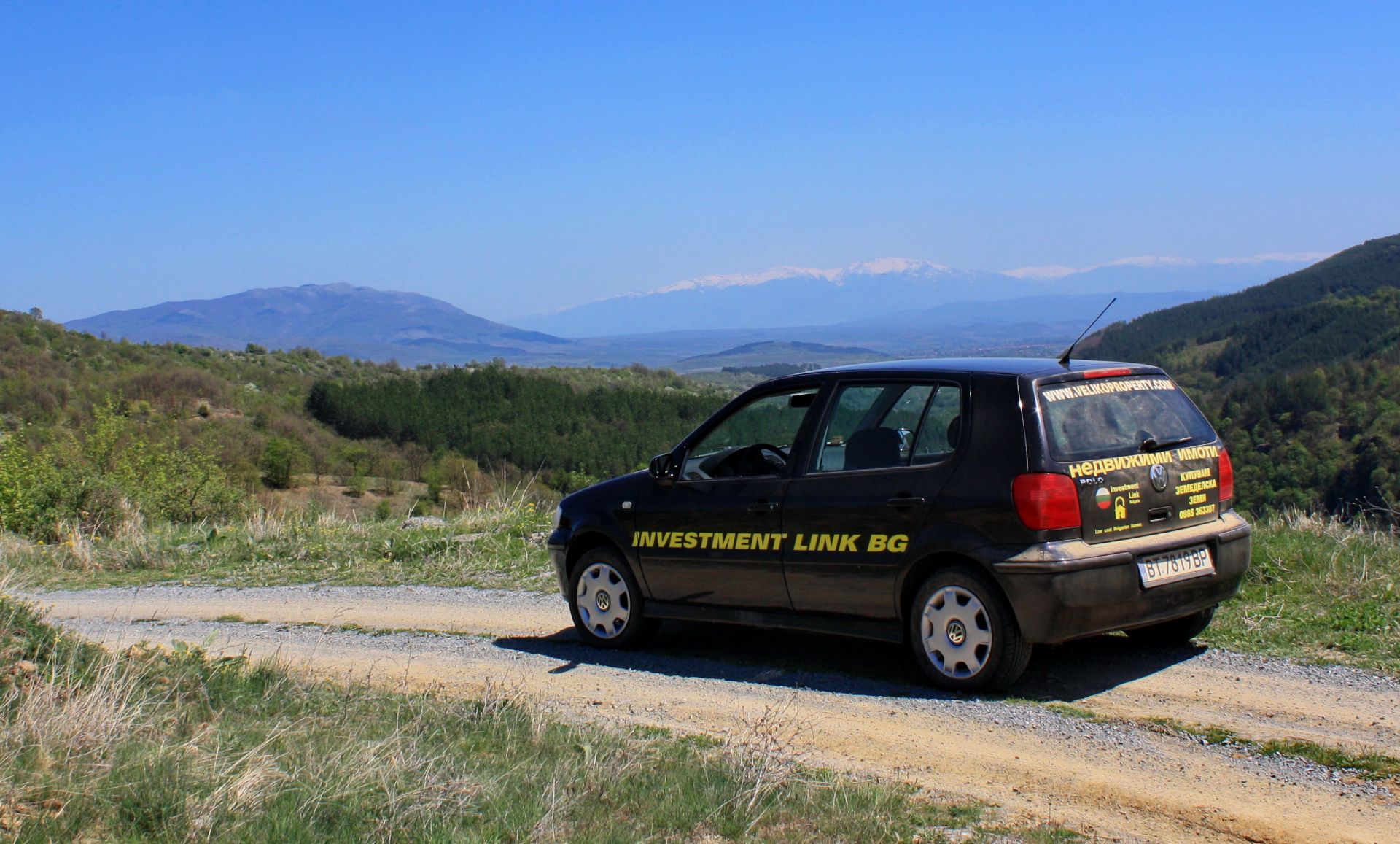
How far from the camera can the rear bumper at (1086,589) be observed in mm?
5262

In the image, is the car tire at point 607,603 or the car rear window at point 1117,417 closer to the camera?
the car rear window at point 1117,417

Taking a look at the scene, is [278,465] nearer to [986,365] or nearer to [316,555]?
[316,555]

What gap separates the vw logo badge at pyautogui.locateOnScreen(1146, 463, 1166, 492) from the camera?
5.64 meters

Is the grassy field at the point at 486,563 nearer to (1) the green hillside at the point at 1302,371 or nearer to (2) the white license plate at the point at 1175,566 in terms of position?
(2) the white license plate at the point at 1175,566

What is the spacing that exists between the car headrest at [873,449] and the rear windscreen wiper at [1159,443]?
1.25 m

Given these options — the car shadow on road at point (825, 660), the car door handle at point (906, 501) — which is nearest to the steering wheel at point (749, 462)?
the car door handle at point (906, 501)

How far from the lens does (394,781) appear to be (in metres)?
4.03

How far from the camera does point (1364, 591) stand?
679 centimetres

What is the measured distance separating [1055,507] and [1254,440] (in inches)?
1493

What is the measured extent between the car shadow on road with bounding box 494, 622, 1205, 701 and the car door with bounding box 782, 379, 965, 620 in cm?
40

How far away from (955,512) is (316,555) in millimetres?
8533

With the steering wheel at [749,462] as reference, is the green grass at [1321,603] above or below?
below

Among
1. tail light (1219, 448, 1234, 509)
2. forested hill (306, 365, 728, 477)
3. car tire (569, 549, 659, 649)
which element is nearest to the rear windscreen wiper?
tail light (1219, 448, 1234, 509)

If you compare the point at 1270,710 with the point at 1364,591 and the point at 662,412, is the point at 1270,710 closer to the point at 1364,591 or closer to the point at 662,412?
the point at 1364,591
